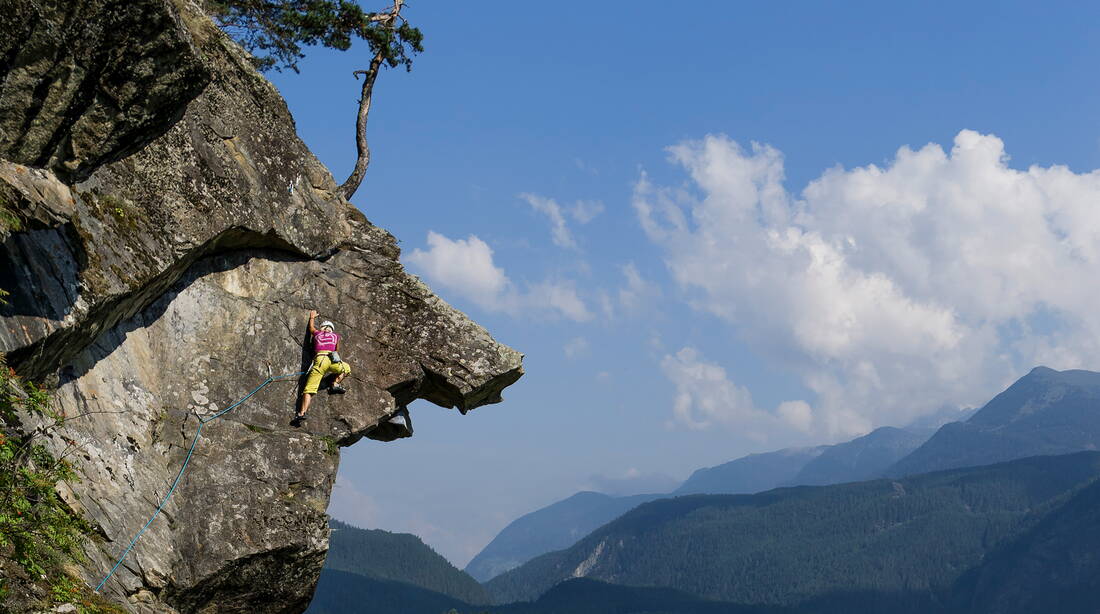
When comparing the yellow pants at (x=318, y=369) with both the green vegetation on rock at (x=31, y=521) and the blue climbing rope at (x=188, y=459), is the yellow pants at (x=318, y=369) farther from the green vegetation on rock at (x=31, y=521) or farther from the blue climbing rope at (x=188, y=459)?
the green vegetation on rock at (x=31, y=521)

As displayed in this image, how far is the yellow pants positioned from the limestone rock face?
629 mm

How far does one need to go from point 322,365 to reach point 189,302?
4.21m

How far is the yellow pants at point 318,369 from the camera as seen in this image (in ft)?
86.0

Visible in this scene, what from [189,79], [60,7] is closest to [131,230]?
[189,79]

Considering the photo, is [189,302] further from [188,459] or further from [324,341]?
[188,459]

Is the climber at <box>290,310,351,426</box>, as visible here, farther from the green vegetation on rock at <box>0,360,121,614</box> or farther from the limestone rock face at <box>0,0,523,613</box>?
the green vegetation on rock at <box>0,360,121,614</box>

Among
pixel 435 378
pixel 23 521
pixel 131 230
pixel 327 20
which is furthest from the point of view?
pixel 327 20

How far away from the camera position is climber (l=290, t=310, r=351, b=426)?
2620 centimetres

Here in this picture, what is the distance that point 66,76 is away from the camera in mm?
15500

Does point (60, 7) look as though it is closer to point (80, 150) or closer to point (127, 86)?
point (127, 86)

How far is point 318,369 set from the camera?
26234 mm

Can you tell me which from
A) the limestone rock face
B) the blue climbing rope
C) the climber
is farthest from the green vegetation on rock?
the climber

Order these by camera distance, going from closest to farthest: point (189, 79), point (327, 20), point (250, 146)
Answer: point (189, 79) → point (250, 146) → point (327, 20)

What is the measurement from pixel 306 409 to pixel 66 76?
42.6 feet
